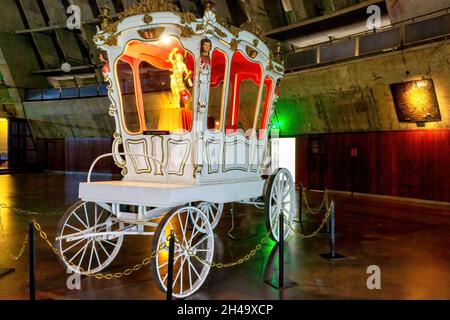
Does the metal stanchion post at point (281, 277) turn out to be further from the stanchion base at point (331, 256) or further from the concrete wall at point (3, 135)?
the concrete wall at point (3, 135)

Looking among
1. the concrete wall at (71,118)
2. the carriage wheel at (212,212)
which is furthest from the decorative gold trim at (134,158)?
the concrete wall at (71,118)

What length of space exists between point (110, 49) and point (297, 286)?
3.67 m

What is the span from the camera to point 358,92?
1202 centimetres

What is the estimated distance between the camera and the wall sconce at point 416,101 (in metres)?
10.4

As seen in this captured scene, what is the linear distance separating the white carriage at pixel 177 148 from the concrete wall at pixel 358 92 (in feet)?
21.5

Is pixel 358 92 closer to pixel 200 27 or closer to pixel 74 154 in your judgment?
pixel 200 27

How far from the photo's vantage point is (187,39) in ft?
13.6

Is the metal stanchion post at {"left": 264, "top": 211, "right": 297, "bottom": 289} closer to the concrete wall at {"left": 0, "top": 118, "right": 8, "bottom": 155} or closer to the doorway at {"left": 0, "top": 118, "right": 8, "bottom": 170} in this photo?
the doorway at {"left": 0, "top": 118, "right": 8, "bottom": 170}

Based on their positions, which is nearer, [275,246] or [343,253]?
[343,253]

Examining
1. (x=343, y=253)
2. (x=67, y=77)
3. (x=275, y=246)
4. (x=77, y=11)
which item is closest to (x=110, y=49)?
(x=275, y=246)

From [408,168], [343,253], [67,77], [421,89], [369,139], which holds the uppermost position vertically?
[67,77]

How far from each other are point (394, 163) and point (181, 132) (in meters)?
9.90
